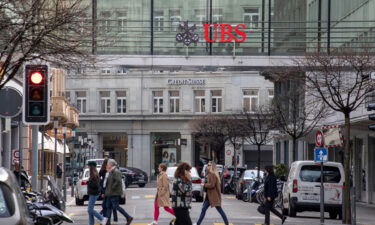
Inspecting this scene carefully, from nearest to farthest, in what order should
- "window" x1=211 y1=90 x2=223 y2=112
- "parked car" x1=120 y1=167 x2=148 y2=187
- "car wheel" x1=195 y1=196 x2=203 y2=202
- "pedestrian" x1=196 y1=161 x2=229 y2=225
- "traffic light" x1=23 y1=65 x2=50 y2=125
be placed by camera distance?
"traffic light" x1=23 y1=65 x2=50 y2=125
"pedestrian" x1=196 y1=161 x2=229 y2=225
"car wheel" x1=195 y1=196 x2=203 y2=202
"parked car" x1=120 y1=167 x2=148 y2=187
"window" x1=211 y1=90 x2=223 y2=112

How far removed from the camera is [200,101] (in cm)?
9106

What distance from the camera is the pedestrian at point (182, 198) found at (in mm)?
19922

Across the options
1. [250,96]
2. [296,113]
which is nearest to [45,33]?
[296,113]

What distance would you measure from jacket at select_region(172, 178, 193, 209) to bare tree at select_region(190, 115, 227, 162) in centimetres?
5648

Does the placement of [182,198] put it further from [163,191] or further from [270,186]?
[270,186]

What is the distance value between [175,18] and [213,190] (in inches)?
536

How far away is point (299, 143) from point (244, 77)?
2807cm

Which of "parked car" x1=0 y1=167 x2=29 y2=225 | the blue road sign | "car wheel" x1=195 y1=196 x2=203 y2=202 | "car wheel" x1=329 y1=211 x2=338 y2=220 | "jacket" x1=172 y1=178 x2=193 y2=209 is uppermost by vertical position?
"parked car" x1=0 y1=167 x2=29 y2=225

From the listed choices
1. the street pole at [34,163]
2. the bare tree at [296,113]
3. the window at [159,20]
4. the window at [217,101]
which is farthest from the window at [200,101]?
the street pole at [34,163]

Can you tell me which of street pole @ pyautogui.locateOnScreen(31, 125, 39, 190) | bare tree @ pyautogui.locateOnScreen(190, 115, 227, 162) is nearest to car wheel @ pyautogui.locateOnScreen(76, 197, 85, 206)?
street pole @ pyautogui.locateOnScreen(31, 125, 39, 190)

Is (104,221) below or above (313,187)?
below

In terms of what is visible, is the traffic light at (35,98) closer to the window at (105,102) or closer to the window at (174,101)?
the window at (174,101)

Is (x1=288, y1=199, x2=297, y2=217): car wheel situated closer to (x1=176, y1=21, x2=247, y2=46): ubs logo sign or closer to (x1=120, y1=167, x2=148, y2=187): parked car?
(x1=176, y1=21, x2=247, y2=46): ubs logo sign

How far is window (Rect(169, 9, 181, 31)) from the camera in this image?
123 ft
